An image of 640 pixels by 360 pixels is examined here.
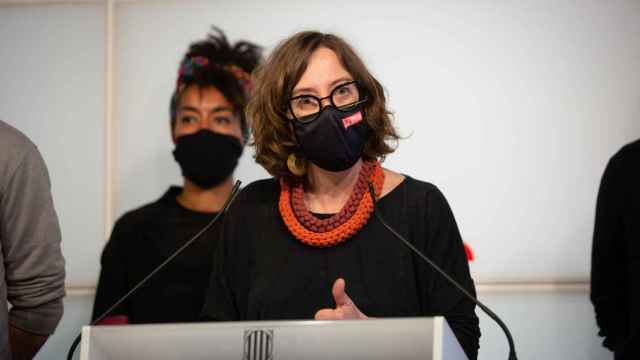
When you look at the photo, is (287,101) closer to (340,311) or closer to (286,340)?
(340,311)

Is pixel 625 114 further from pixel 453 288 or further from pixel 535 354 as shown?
pixel 453 288

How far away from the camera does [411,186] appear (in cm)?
248

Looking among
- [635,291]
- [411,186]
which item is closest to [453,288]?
[411,186]

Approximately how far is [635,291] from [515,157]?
0.65 metres

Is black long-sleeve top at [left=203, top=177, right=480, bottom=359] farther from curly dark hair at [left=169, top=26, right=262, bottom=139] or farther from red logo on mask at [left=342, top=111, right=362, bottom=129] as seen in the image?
curly dark hair at [left=169, top=26, right=262, bottom=139]

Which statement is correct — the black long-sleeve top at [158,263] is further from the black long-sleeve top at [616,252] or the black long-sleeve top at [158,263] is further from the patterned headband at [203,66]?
the black long-sleeve top at [616,252]

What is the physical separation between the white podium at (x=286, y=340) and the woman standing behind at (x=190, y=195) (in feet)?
5.21

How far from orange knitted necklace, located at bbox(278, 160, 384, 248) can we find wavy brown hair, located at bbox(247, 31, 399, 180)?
0.07 meters

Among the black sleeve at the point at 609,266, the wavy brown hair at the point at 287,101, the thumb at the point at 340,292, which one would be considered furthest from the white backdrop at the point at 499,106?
the thumb at the point at 340,292

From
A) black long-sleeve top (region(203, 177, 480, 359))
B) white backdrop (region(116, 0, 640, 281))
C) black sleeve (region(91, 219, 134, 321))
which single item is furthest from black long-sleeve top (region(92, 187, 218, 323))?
black long-sleeve top (region(203, 177, 480, 359))

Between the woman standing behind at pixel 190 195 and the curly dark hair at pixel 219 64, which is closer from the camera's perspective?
the woman standing behind at pixel 190 195

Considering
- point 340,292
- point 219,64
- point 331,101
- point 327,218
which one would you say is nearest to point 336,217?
point 327,218

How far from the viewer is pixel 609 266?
3.14m

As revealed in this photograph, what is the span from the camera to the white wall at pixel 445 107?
3430 mm
